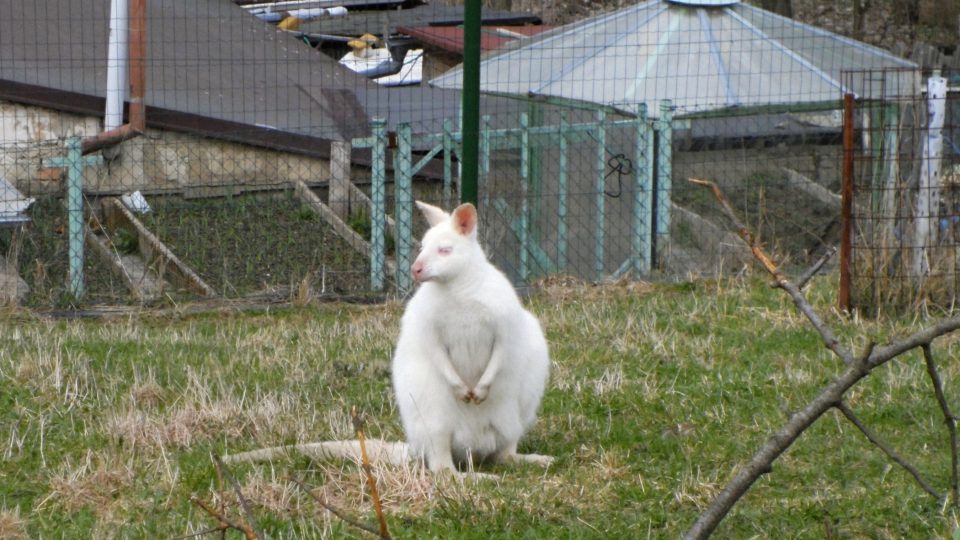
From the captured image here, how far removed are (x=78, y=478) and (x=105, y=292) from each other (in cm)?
539

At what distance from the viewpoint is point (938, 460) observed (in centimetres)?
491

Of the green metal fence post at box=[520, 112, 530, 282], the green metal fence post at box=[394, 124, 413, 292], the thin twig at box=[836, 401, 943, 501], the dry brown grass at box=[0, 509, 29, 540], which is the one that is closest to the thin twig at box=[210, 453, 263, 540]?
the thin twig at box=[836, 401, 943, 501]

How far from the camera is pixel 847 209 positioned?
7840 millimetres

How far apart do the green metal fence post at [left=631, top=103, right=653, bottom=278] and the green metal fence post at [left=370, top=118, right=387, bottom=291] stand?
87.3 inches

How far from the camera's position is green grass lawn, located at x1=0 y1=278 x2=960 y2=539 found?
4.29 metres

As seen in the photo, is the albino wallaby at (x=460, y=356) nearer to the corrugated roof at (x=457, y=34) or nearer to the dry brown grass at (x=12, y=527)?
the dry brown grass at (x=12, y=527)

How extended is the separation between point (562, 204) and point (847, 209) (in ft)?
12.6

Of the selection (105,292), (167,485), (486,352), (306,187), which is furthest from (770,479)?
(306,187)

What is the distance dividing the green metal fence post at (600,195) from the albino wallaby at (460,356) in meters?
6.56

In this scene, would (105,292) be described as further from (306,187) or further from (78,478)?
(78,478)

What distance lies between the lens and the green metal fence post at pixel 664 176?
36.9 feet

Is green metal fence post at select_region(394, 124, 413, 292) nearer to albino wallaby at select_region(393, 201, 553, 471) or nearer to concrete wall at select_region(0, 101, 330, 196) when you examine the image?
concrete wall at select_region(0, 101, 330, 196)

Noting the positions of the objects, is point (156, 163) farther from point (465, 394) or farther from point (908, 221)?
point (465, 394)

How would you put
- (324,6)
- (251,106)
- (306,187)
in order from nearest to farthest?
(306,187), (251,106), (324,6)
